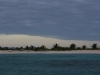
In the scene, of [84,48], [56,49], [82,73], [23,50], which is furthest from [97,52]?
[82,73]

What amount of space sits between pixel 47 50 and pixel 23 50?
1540 cm

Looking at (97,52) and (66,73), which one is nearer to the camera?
(66,73)

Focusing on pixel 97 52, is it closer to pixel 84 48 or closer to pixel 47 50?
pixel 84 48

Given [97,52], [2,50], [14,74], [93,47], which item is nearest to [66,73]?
[14,74]

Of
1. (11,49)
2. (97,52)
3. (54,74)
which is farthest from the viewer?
(11,49)

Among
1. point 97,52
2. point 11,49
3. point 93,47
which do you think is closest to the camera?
point 93,47

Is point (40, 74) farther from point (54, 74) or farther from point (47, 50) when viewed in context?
point (47, 50)

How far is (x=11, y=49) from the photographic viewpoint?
572 ft

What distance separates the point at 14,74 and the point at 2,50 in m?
127

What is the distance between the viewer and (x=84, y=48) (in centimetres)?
14912

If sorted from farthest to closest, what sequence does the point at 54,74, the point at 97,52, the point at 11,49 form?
the point at 11,49, the point at 97,52, the point at 54,74

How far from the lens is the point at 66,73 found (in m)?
42.2

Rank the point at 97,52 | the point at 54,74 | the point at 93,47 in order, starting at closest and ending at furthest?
the point at 54,74
the point at 93,47
the point at 97,52

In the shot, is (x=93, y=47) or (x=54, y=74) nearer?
(x=54, y=74)
